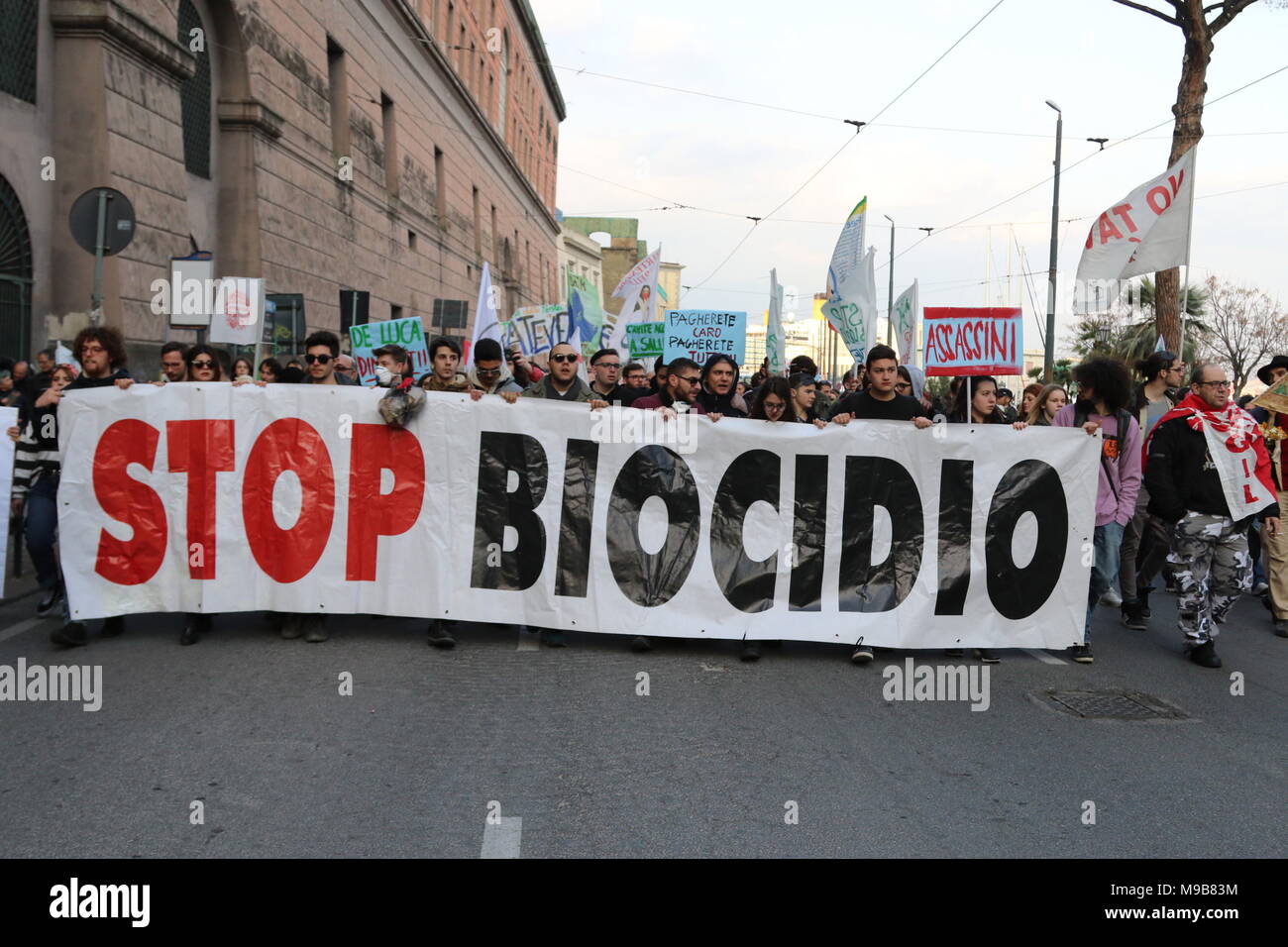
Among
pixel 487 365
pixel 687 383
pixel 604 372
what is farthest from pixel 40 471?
pixel 687 383

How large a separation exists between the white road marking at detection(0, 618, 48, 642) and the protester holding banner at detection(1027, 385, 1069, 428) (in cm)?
704

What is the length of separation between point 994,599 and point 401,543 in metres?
3.76

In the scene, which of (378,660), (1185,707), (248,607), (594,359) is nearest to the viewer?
(1185,707)

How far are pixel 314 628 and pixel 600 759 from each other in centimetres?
297

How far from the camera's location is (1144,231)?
1123cm

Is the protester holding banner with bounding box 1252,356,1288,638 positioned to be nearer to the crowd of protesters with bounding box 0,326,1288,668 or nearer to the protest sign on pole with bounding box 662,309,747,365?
the crowd of protesters with bounding box 0,326,1288,668

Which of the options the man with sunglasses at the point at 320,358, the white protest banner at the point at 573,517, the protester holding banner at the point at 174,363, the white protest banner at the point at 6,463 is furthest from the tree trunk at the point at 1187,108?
the white protest banner at the point at 6,463

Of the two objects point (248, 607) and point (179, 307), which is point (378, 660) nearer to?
point (248, 607)

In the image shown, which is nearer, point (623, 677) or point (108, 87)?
point (623, 677)

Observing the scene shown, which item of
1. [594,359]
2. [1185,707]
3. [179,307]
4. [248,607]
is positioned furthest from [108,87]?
[1185,707]

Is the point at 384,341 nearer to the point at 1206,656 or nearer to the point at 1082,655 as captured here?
the point at 1082,655

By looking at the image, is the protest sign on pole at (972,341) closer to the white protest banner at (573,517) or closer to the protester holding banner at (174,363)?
the white protest banner at (573,517)

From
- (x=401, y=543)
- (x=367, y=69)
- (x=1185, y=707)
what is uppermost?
(x=367, y=69)

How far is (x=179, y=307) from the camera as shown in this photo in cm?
1456
